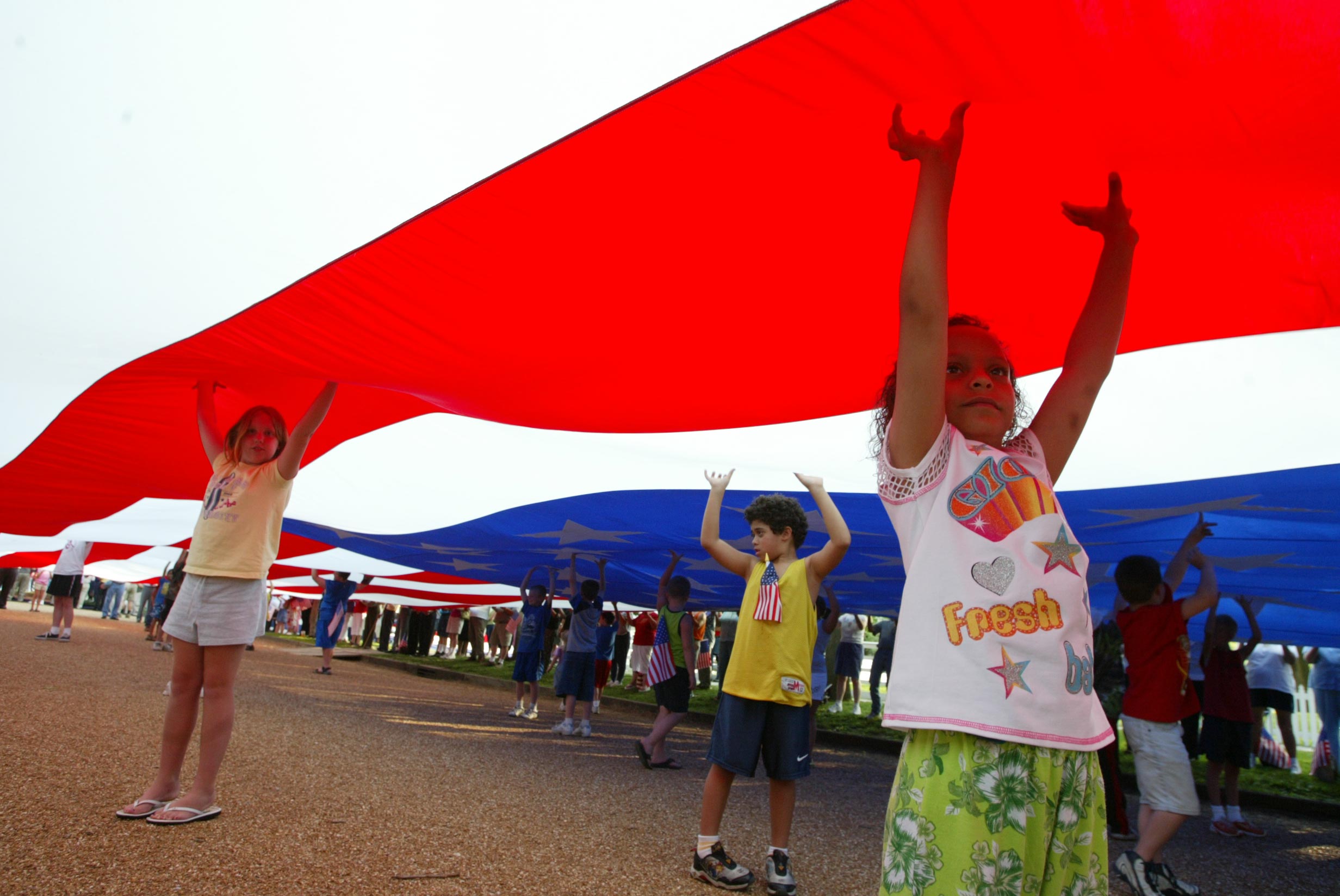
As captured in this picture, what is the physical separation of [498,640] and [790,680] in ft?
70.1

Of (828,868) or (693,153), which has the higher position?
(693,153)

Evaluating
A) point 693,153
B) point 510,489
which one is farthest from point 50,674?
point 693,153

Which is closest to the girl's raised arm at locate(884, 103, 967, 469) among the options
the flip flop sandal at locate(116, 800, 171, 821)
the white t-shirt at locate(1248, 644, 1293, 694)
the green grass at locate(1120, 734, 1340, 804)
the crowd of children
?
the crowd of children

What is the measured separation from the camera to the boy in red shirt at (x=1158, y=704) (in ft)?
11.1

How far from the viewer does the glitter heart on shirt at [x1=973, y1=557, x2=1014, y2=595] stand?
1.21m

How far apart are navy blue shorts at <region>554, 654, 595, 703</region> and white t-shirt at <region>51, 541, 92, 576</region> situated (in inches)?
312

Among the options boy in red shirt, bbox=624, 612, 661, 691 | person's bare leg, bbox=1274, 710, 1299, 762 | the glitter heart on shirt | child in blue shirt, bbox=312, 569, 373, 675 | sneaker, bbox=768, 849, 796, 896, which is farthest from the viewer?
boy in red shirt, bbox=624, 612, 661, 691

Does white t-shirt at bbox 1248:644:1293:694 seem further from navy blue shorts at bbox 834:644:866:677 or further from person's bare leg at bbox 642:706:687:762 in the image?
person's bare leg at bbox 642:706:687:762

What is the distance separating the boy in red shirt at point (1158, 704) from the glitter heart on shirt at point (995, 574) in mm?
2746

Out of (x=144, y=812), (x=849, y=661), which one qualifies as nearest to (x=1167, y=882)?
(x=144, y=812)

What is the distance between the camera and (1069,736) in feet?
3.81

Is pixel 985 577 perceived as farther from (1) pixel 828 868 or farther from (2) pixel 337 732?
(2) pixel 337 732

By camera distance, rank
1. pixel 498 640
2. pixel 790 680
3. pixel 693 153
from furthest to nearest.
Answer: pixel 498 640 < pixel 790 680 < pixel 693 153

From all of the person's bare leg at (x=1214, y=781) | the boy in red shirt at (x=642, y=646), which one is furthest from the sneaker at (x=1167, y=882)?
the boy in red shirt at (x=642, y=646)
